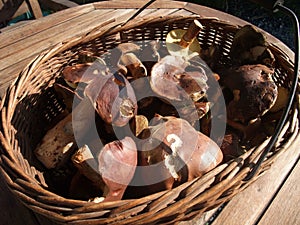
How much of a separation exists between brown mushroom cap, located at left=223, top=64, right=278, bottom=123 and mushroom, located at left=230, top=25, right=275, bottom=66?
0.08 meters

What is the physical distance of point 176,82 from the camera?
0.84 m

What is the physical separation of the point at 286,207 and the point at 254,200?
8cm

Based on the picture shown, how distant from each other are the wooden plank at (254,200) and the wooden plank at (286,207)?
2 cm

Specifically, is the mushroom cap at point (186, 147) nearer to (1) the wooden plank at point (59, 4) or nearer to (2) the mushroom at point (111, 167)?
(2) the mushroom at point (111, 167)

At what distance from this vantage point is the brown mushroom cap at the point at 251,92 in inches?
31.1

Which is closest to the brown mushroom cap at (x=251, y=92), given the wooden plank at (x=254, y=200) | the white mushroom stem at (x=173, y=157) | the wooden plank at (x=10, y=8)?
the wooden plank at (x=254, y=200)

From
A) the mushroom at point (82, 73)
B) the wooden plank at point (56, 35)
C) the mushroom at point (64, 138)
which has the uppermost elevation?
the mushroom at point (82, 73)

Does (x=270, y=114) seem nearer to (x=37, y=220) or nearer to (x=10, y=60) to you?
(x=37, y=220)

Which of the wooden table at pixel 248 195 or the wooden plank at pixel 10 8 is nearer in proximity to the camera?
the wooden table at pixel 248 195

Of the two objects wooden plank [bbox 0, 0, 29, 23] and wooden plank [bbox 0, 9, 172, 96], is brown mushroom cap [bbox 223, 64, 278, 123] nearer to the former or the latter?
wooden plank [bbox 0, 9, 172, 96]

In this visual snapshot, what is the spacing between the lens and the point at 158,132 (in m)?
0.69

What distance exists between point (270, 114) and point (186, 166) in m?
0.35

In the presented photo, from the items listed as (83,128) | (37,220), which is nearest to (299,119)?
(83,128)

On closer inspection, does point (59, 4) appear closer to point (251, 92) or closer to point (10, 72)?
point (10, 72)
